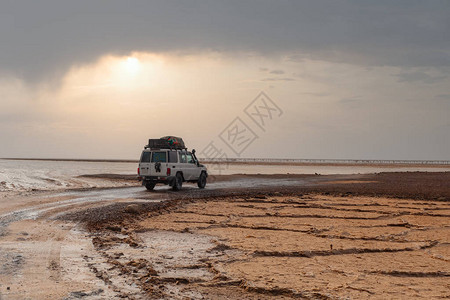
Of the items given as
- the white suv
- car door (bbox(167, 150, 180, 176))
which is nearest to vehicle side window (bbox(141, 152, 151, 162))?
the white suv

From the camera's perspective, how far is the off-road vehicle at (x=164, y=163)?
22906 millimetres

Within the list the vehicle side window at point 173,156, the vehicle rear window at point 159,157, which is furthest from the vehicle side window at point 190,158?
the vehicle rear window at point 159,157

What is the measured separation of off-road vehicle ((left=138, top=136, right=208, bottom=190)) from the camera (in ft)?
75.2

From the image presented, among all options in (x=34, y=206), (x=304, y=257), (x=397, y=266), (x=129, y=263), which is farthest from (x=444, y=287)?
(x=34, y=206)

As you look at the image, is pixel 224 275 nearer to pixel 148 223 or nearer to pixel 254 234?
pixel 254 234

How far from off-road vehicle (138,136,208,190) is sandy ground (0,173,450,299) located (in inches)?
264

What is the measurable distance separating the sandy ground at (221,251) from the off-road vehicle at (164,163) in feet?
22.0

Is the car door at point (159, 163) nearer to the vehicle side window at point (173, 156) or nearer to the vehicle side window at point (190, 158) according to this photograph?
the vehicle side window at point (173, 156)

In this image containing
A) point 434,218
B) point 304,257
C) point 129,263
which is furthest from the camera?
point 434,218

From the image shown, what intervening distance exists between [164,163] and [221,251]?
14.6 metres

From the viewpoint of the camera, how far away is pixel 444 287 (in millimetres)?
6301

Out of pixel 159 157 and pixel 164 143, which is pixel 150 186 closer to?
pixel 159 157

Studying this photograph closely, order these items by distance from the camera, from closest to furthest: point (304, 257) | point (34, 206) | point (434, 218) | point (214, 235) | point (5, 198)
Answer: point (304, 257), point (214, 235), point (434, 218), point (34, 206), point (5, 198)

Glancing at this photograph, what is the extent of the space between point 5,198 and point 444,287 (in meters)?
16.6
